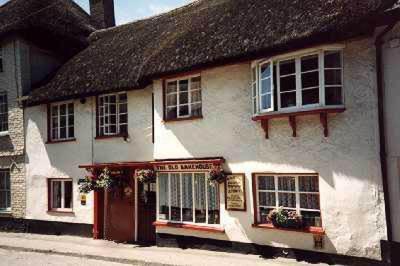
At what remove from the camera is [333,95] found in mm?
9609

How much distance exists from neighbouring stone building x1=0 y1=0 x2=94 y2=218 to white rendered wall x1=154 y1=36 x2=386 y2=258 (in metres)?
8.79

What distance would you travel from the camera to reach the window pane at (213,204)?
37.9 feet

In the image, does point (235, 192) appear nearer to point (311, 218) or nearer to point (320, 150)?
point (311, 218)

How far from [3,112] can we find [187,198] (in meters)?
10.2

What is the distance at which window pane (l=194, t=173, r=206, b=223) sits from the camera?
11828 mm

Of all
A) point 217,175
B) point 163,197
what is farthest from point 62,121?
→ point 217,175

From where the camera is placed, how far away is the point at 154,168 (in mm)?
12766

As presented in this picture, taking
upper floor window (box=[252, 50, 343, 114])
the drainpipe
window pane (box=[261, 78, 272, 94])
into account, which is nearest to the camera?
the drainpipe

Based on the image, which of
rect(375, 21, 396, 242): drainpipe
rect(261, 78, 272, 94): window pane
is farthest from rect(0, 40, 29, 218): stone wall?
rect(375, 21, 396, 242): drainpipe

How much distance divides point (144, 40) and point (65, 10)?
23.2ft

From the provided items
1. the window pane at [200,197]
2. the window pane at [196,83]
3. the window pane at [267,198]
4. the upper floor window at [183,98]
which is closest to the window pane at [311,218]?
the window pane at [267,198]

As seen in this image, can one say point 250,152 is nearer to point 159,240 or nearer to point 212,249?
point 212,249

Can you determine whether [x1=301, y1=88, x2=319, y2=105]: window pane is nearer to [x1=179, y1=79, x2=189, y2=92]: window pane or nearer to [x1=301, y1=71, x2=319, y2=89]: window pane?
[x1=301, y1=71, x2=319, y2=89]: window pane

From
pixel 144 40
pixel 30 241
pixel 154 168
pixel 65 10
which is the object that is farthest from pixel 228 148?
pixel 65 10
